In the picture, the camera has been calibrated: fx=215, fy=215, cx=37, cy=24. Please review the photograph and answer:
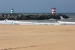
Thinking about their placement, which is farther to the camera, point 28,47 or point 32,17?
point 32,17

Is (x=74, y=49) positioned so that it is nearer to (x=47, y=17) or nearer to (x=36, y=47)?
(x=36, y=47)

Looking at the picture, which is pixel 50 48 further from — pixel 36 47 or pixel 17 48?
pixel 17 48

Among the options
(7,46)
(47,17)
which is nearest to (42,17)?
(47,17)

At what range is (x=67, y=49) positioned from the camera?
27.0ft

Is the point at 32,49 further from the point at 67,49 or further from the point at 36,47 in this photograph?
the point at 67,49

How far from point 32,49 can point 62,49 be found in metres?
1.15

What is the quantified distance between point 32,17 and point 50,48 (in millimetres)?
35414

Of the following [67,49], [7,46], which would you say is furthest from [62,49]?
[7,46]

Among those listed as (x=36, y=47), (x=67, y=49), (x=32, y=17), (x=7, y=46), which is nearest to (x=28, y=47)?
(x=36, y=47)

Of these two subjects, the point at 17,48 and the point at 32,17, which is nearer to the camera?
the point at 17,48

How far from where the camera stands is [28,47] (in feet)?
28.2

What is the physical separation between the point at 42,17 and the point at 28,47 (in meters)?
35.5

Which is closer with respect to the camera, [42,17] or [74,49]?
[74,49]

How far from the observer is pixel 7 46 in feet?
28.5
